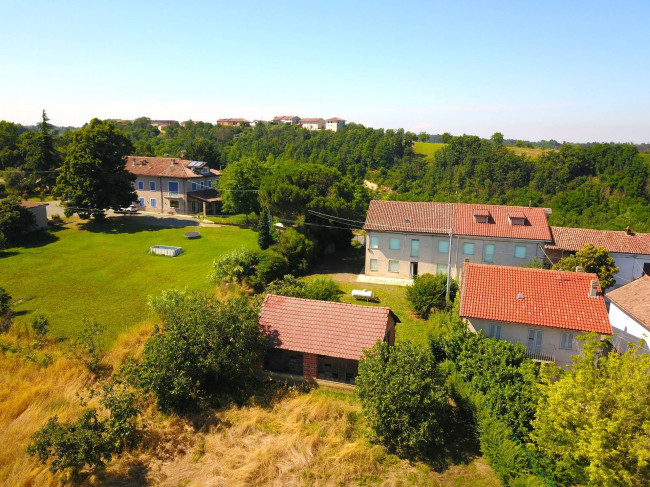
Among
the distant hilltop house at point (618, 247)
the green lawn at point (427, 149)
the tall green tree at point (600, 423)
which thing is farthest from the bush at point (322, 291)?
the green lawn at point (427, 149)

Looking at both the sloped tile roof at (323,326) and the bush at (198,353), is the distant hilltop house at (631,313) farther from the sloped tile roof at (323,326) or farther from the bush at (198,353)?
the bush at (198,353)

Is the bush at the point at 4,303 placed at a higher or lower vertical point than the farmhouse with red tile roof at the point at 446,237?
lower

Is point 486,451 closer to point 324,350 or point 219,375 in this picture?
point 324,350

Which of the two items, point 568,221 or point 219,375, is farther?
point 568,221

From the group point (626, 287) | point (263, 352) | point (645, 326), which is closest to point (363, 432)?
point (263, 352)

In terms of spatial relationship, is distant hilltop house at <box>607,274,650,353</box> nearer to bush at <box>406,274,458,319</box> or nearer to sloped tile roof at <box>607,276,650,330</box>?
sloped tile roof at <box>607,276,650,330</box>

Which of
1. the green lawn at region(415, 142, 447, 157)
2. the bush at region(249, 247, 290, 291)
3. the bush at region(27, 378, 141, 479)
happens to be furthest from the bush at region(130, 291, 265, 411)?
the green lawn at region(415, 142, 447, 157)
